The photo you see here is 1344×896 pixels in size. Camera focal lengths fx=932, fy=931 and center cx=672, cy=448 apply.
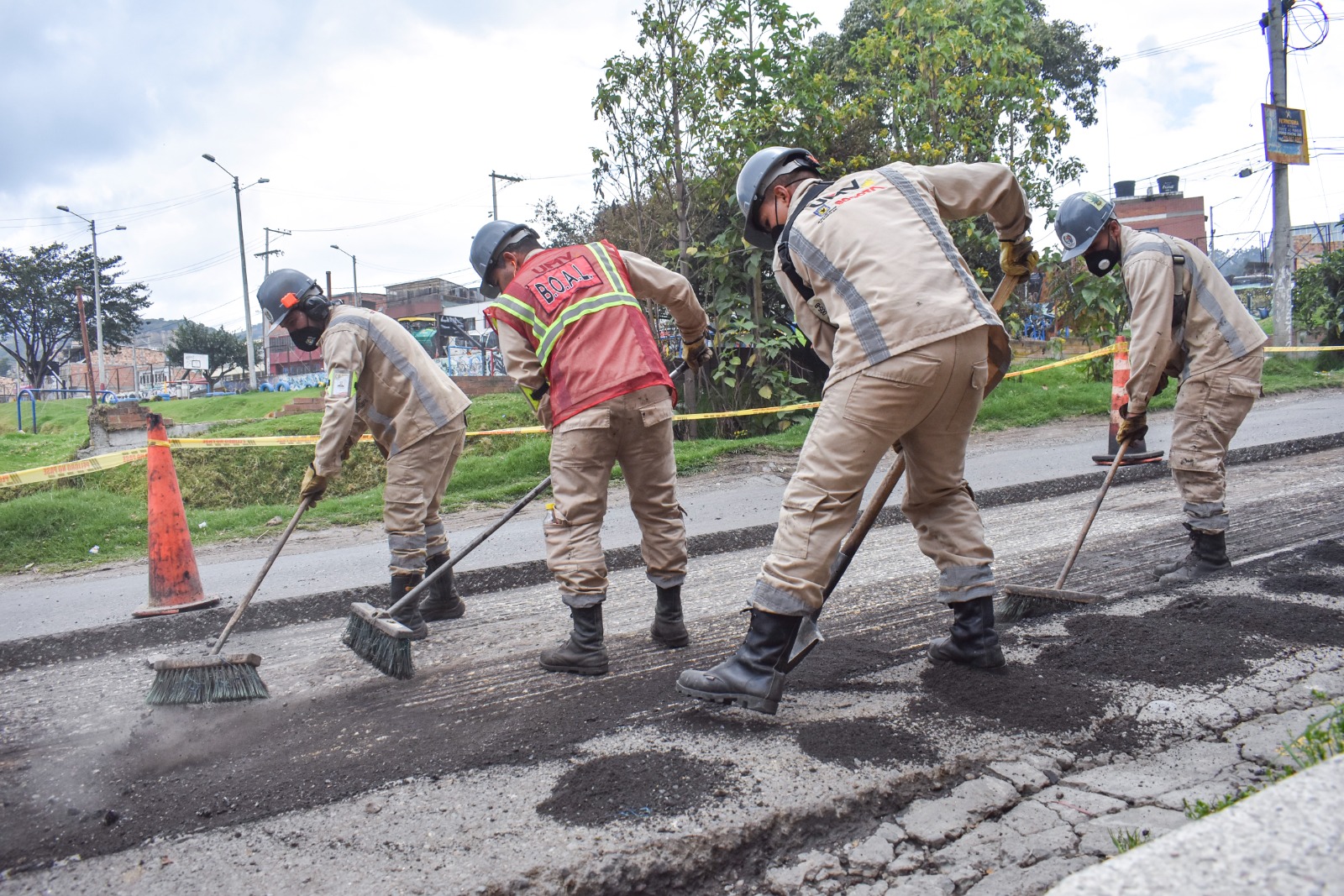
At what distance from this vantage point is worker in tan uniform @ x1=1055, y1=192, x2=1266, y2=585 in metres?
4.13

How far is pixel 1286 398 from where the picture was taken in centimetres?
1241

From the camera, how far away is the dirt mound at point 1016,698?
2594 mm

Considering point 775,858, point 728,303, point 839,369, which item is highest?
point 728,303

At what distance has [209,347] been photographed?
55.1 m

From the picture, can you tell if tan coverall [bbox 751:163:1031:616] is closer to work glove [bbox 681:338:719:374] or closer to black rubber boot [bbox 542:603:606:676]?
black rubber boot [bbox 542:603:606:676]

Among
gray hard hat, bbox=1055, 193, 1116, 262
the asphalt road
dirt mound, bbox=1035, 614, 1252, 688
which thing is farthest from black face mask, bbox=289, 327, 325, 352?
gray hard hat, bbox=1055, 193, 1116, 262

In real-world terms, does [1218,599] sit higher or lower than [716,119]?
lower

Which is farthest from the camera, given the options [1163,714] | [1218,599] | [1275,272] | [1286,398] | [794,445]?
[1275,272]

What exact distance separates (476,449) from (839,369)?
29.4 ft

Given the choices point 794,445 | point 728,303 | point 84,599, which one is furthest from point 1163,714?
point 728,303

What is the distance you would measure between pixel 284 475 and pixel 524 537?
533 centimetres

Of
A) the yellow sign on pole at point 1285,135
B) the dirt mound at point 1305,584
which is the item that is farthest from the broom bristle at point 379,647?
the yellow sign on pole at point 1285,135

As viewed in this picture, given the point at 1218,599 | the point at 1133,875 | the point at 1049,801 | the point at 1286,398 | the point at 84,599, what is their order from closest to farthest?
the point at 1133,875 → the point at 1049,801 → the point at 1218,599 → the point at 84,599 → the point at 1286,398

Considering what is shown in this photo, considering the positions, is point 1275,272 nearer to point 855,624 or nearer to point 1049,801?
point 855,624
